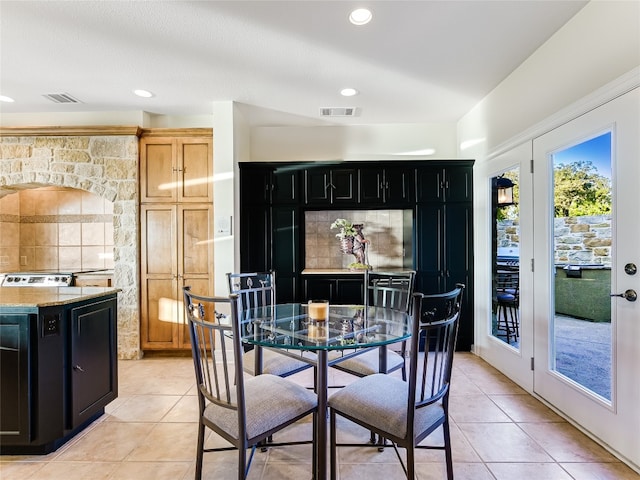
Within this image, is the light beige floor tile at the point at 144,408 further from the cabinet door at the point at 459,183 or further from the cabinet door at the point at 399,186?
the cabinet door at the point at 459,183

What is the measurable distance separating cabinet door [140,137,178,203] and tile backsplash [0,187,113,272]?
44.5 inches

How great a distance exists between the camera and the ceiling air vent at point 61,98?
336cm

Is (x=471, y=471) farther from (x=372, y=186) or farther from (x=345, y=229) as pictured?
(x=372, y=186)

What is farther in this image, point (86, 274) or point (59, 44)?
point (86, 274)

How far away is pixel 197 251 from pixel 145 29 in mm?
2134

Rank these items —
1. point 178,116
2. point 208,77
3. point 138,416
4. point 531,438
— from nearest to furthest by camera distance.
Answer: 1. point 531,438
2. point 138,416
3. point 208,77
4. point 178,116

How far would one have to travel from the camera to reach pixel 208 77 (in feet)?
9.96

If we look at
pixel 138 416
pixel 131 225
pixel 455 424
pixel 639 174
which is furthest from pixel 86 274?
pixel 639 174

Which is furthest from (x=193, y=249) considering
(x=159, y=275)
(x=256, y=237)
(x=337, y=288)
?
(x=337, y=288)

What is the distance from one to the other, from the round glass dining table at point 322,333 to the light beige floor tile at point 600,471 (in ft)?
3.80

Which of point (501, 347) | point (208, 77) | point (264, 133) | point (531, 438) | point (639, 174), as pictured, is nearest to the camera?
A: point (639, 174)

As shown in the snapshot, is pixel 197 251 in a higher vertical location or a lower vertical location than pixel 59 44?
lower

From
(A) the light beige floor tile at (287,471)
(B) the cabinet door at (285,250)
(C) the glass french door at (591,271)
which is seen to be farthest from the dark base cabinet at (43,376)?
(C) the glass french door at (591,271)

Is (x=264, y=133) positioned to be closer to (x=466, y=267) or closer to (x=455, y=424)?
(x=466, y=267)
